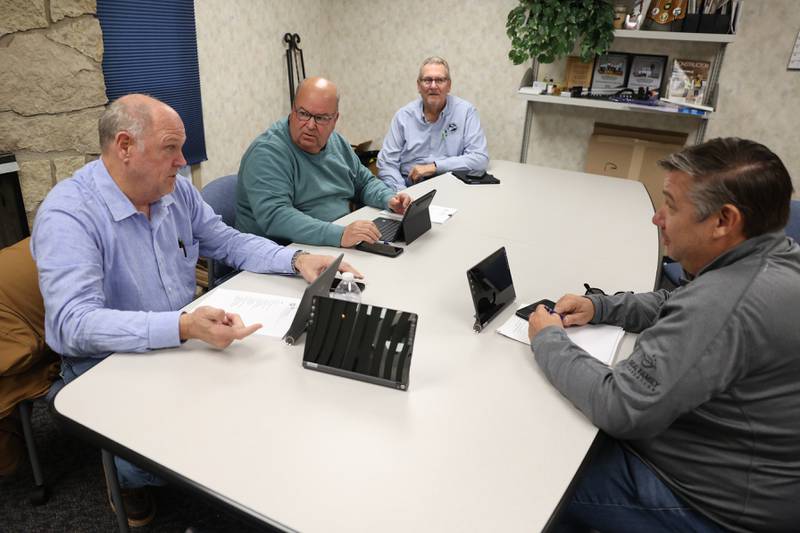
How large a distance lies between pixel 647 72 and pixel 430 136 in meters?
1.72

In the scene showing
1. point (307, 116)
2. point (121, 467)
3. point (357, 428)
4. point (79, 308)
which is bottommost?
point (121, 467)

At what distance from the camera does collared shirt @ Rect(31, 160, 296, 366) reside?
1266 mm

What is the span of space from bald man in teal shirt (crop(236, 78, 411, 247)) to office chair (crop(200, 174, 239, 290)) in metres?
0.06

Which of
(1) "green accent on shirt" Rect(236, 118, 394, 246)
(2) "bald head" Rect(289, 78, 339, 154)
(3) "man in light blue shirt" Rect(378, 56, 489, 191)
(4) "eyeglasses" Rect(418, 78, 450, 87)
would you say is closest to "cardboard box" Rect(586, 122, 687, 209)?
(3) "man in light blue shirt" Rect(378, 56, 489, 191)

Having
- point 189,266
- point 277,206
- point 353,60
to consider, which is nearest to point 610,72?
point 353,60

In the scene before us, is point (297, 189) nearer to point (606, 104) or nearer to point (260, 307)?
point (260, 307)

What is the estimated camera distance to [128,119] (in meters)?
1.42

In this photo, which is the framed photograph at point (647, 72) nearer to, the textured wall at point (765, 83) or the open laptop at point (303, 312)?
the textured wall at point (765, 83)

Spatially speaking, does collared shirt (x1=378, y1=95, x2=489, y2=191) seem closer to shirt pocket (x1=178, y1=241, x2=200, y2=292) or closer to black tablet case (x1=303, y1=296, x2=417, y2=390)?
shirt pocket (x1=178, y1=241, x2=200, y2=292)

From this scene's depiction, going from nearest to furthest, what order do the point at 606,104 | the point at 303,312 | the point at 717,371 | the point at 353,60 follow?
the point at 717,371 → the point at 303,312 → the point at 606,104 → the point at 353,60

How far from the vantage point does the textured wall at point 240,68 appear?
145 inches

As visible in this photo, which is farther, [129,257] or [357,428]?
[129,257]

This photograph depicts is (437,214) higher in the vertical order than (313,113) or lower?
lower

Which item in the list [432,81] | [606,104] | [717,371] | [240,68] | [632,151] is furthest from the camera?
[240,68]
